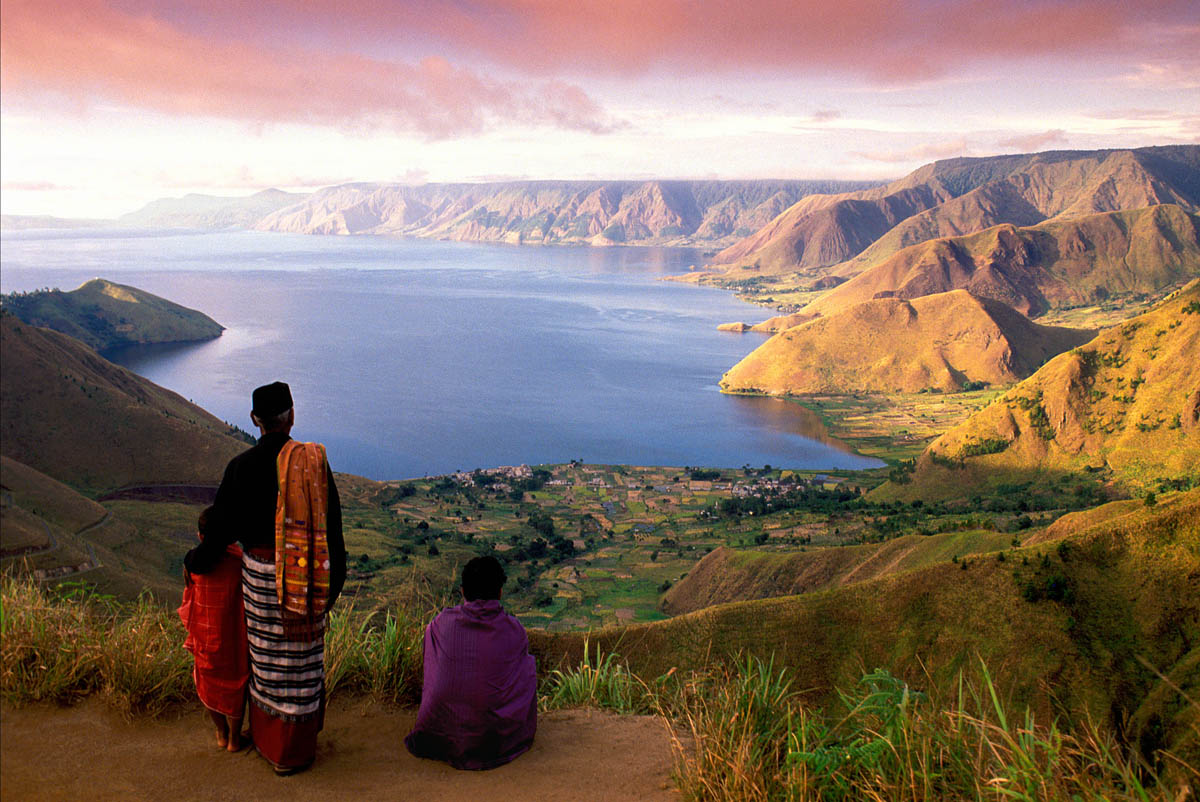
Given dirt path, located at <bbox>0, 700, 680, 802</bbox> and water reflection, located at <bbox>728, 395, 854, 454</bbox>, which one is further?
water reflection, located at <bbox>728, 395, 854, 454</bbox>

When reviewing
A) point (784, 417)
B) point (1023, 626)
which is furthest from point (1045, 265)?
point (1023, 626)

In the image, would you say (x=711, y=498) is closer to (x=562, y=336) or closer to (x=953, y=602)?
(x=953, y=602)

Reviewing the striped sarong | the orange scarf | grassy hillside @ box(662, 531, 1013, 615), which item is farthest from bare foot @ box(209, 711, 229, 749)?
grassy hillside @ box(662, 531, 1013, 615)

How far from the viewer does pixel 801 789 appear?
3756mm

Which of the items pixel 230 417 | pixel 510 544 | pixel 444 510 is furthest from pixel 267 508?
pixel 230 417

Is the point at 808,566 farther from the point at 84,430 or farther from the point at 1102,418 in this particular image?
the point at 84,430

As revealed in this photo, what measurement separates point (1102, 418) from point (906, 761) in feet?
224

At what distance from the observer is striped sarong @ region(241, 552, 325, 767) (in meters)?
4.58

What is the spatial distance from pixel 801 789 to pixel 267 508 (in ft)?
10.6

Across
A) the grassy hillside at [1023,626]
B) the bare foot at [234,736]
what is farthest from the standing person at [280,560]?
the grassy hillside at [1023,626]

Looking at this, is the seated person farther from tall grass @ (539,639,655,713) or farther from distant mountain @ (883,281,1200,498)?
distant mountain @ (883,281,1200,498)

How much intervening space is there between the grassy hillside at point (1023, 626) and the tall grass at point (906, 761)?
7.47 m

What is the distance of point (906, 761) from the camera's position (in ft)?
12.7

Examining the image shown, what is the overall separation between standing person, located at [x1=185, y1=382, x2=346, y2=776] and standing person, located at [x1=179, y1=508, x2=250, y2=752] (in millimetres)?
88
